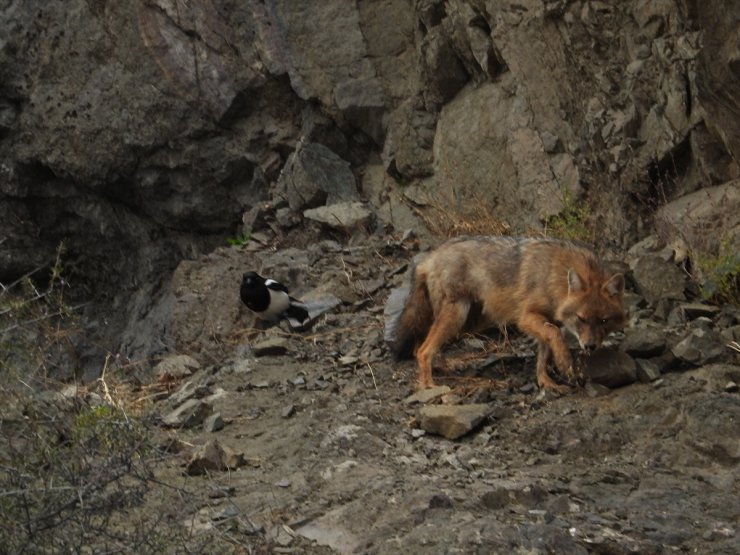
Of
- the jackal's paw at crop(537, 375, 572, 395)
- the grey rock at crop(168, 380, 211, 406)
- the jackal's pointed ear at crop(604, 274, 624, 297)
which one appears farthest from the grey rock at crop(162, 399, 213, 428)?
the jackal's pointed ear at crop(604, 274, 624, 297)

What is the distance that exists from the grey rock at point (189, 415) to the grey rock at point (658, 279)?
12.3 ft

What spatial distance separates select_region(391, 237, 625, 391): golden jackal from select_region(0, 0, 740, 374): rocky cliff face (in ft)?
7.91

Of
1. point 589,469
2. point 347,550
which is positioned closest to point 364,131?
point 589,469

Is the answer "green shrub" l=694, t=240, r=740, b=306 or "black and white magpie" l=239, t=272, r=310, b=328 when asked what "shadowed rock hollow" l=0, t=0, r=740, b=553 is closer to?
"green shrub" l=694, t=240, r=740, b=306

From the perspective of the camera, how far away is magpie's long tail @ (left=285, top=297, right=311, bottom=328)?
37.9ft

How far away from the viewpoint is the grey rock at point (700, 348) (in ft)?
27.7

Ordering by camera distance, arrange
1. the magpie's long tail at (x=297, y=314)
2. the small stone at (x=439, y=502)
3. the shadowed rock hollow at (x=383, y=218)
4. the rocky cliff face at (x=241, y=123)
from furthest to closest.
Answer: the rocky cliff face at (x=241, y=123) < the magpie's long tail at (x=297, y=314) < the shadowed rock hollow at (x=383, y=218) < the small stone at (x=439, y=502)

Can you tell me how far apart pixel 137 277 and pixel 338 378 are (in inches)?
268

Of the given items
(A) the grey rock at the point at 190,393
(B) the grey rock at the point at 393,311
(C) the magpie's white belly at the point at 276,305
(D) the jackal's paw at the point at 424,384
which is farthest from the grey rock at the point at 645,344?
(C) the magpie's white belly at the point at 276,305

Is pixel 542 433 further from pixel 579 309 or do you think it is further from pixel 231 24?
pixel 231 24

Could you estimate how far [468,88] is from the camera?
13641 mm

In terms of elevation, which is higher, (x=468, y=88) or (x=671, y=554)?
(x=468, y=88)

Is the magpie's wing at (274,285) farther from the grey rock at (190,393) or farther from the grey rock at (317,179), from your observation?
the grey rock at (317,179)

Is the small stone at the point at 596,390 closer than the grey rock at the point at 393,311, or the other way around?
the small stone at the point at 596,390
